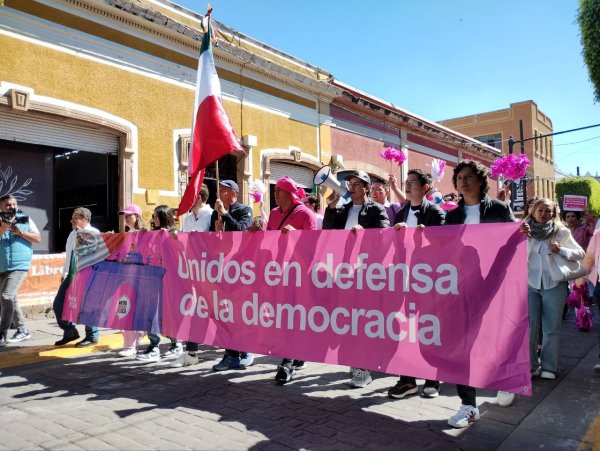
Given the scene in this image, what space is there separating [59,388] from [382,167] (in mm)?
14656

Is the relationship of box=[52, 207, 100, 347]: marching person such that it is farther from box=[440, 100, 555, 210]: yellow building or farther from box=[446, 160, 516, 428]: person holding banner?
box=[440, 100, 555, 210]: yellow building

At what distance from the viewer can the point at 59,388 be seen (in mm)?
4520

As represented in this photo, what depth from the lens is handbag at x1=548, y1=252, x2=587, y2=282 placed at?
15.2 ft

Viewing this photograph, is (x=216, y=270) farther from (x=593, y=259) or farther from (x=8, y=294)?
(x=593, y=259)

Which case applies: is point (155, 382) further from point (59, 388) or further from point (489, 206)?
point (489, 206)

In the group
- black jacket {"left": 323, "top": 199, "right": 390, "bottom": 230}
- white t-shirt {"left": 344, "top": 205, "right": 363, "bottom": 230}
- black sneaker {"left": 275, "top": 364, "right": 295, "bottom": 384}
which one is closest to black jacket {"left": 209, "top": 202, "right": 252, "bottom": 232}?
black jacket {"left": 323, "top": 199, "right": 390, "bottom": 230}

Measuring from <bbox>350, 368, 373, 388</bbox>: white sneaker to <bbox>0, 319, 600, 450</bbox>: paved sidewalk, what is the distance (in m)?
0.08

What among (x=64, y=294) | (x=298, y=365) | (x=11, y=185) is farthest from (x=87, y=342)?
(x=11, y=185)

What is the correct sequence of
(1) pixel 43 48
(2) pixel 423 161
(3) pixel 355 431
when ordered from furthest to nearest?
(2) pixel 423 161, (1) pixel 43 48, (3) pixel 355 431

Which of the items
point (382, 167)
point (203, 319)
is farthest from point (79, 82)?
point (382, 167)

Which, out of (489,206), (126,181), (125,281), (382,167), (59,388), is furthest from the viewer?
(382,167)

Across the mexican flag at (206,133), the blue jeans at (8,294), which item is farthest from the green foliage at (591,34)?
the blue jeans at (8,294)

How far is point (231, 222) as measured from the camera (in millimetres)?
5027

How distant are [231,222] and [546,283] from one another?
3236 millimetres
